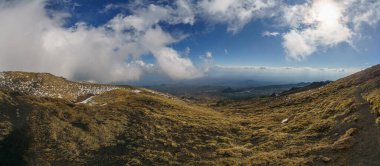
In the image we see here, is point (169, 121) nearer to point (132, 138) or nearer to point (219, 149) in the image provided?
point (132, 138)

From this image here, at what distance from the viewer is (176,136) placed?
63.5m

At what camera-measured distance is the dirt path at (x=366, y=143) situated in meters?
37.3

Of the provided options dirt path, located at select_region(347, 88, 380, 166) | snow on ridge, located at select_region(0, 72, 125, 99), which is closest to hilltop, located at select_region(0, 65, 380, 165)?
dirt path, located at select_region(347, 88, 380, 166)

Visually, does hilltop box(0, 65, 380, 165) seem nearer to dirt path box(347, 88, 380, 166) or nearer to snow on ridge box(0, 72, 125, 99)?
dirt path box(347, 88, 380, 166)

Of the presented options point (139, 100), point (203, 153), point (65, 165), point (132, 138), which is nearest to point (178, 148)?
point (203, 153)

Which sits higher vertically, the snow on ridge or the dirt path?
the snow on ridge

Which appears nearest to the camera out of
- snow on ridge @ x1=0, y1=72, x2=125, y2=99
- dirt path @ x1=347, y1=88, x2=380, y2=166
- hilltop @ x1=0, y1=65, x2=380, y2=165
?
dirt path @ x1=347, y1=88, x2=380, y2=166

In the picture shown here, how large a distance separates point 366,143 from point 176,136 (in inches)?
1370

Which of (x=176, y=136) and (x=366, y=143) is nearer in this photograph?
(x=366, y=143)

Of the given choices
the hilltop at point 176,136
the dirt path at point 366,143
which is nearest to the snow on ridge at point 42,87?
the hilltop at point 176,136

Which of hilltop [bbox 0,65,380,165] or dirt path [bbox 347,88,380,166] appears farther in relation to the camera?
hilltop [bbox 0,65,380,165]

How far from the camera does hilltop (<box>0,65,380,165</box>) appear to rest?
45406 mm

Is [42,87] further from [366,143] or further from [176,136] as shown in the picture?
[366,143]

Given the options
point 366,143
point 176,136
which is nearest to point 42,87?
point 176,136
